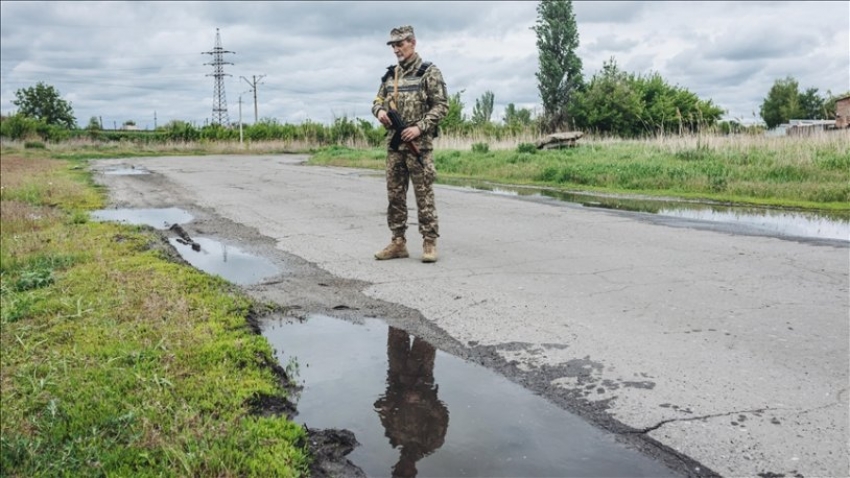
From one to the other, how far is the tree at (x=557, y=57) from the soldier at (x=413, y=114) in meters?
37.5

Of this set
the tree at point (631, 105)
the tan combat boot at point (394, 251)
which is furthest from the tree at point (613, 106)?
the tan combat boot at point (394, 251)

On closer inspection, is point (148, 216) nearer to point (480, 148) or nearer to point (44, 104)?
point (480, 148)

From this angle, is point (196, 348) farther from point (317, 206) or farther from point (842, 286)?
point (317, 206)

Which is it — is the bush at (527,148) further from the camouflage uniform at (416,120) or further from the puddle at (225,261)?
the camouflage uniform at (416,120)

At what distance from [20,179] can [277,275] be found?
50.6 ft

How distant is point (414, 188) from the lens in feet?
23.8

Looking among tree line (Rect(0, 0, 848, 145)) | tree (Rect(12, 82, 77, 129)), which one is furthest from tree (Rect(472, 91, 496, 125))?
tree (Rect(12, 82, 77, 129))

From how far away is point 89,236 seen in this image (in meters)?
8.77

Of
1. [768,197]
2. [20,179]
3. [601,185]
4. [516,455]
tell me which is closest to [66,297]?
[516,455]

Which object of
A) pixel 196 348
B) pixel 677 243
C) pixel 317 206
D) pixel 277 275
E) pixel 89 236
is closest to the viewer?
pixel 196 348

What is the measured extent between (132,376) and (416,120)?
13.4 feet

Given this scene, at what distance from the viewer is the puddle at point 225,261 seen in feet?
22.5

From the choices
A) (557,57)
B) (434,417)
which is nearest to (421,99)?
(434,417)

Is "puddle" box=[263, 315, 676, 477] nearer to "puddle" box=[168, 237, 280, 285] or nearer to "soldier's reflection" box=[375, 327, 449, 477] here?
"soldier's reflection" box=[375, 327, 449, 477]
